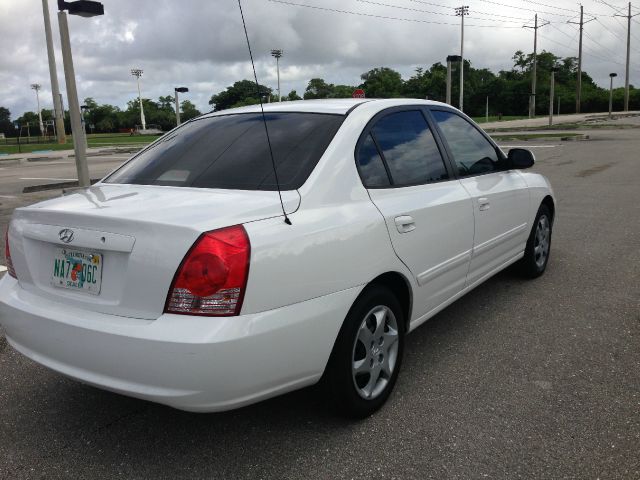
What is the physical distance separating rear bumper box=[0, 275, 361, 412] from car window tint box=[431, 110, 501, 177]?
1755 mm

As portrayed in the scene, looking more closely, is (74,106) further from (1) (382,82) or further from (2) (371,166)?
(1) (382,82)

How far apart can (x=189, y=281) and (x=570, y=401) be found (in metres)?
2.11

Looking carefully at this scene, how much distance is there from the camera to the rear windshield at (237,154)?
2.84 meters

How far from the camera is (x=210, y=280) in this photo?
2.24 meters

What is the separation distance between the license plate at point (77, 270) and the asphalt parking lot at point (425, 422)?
808 mm

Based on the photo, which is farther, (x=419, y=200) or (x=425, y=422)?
(x=419, y=200)

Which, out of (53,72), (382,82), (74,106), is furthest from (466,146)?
(382,82)

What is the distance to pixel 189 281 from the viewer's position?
7.38 feet

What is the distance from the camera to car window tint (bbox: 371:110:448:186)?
10.7 ft

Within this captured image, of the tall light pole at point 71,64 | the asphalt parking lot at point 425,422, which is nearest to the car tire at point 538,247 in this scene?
the asphalt parking lot at point 425,422

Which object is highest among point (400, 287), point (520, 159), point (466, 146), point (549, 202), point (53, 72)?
point (53, 72)

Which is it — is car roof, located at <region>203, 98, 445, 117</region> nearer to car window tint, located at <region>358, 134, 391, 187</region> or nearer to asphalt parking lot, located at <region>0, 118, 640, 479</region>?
car window tint, located at <region>358, 134, 391, 187</region>

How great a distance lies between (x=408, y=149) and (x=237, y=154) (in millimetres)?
1042

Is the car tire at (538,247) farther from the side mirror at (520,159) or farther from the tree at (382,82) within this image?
the tree at (382,82)
